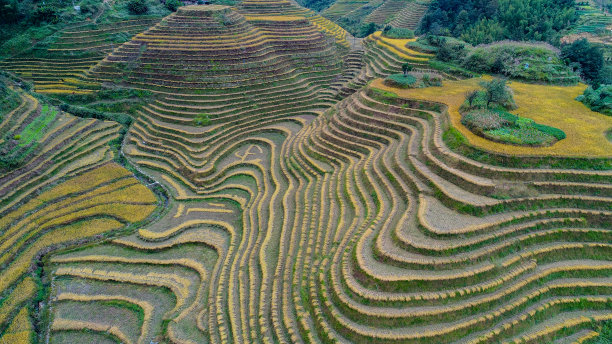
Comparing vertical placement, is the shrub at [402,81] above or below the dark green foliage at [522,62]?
below

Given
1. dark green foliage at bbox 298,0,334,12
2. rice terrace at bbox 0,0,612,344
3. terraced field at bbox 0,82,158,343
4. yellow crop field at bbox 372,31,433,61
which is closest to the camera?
rice terrace at bbox 0,0,612,344

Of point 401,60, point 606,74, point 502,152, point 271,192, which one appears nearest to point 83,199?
point 271,192

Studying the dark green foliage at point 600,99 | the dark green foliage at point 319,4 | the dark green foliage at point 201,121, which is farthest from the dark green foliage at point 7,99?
the dark green foliage at point 319,4

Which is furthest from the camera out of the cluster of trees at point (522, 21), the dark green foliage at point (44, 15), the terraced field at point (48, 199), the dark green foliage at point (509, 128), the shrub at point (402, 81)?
the dark green foliage at point (44, 15)

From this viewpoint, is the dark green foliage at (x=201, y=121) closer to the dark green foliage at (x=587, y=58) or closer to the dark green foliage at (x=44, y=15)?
the dark green foliage at (x=44, y=15)

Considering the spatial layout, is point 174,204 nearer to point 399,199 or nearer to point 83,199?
point 83,199

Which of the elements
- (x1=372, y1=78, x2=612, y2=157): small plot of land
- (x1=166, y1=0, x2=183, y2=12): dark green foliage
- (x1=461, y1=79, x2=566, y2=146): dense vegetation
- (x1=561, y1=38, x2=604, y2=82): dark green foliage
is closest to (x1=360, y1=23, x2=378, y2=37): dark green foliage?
(x1=166, y1=0, x2=183, y2=12): dark green foliage

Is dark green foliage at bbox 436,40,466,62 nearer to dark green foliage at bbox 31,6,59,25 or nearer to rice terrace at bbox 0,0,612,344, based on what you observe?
rice terrace at bbox 0,0,612,344
